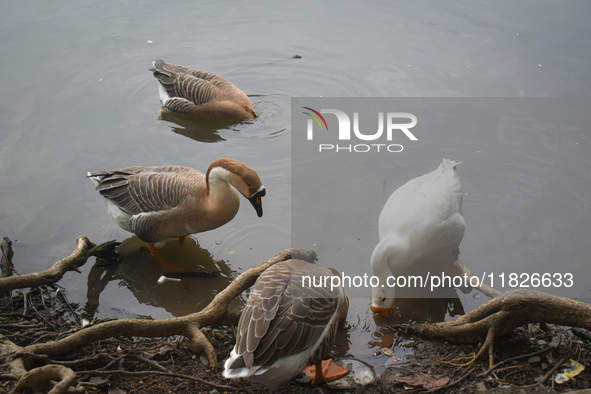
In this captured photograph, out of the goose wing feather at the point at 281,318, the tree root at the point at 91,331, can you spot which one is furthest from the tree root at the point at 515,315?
the tree root at the point at 91,331

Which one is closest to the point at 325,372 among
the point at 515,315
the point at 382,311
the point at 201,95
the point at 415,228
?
the point at 382,311

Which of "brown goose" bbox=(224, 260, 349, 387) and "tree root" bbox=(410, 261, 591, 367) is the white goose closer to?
"brown goose" bbox=(224, 260, 349, 387)

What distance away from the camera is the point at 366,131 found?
756 cm

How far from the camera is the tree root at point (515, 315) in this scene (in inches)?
148

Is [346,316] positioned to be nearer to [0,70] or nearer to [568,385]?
[568,385]

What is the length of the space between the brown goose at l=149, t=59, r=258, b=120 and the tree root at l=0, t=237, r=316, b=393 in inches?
139

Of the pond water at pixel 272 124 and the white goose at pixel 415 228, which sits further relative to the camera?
the pond water at pixel 272 124

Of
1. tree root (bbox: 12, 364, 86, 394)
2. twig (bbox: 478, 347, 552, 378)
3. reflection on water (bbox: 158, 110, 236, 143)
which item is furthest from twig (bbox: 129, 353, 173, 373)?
reflection on water (bbox: 158, 110, 236, 143)

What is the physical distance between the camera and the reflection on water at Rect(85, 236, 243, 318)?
512 cm

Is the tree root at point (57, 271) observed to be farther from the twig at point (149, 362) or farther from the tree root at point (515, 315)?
the tree root at point (515, 315)

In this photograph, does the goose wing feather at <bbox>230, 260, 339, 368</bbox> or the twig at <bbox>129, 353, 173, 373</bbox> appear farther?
the twig at <bbox>129, 353, 173, 373</bbox>

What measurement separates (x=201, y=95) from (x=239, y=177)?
10.5ft

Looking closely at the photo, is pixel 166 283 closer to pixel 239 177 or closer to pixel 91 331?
pixel 239 177

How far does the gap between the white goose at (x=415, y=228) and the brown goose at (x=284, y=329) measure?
745 millimetres
